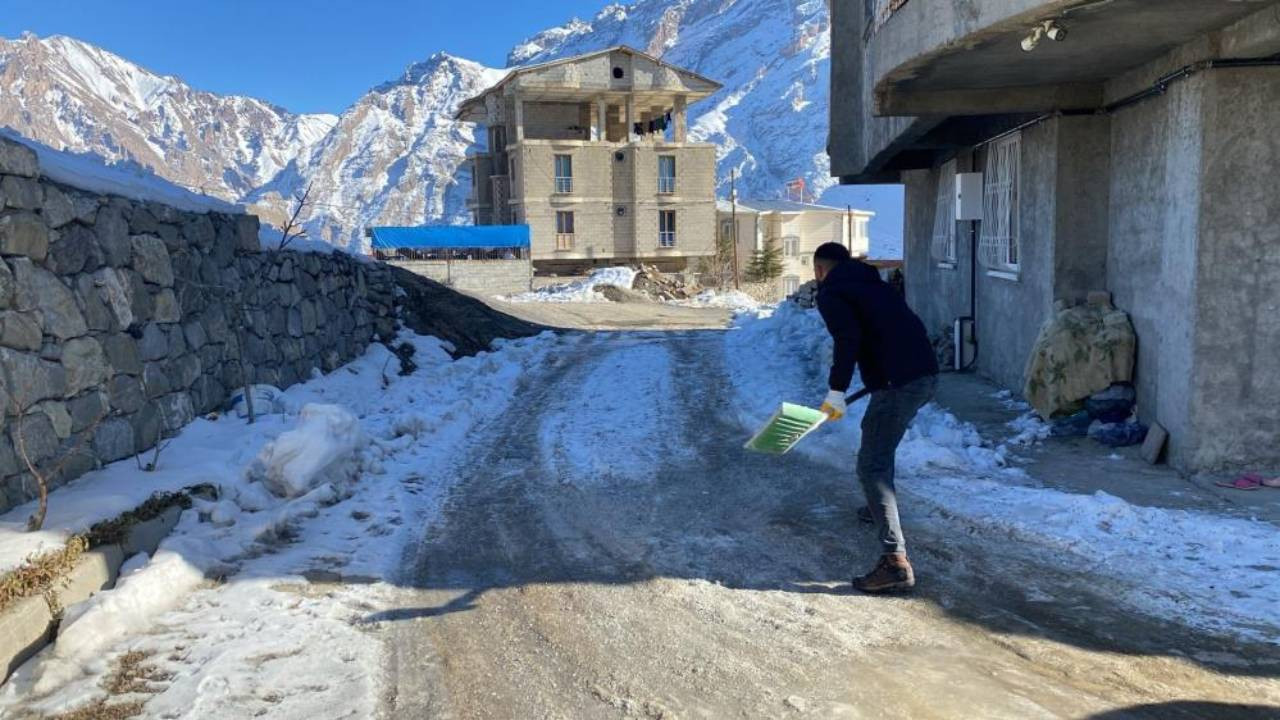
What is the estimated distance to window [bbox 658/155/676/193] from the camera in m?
49.0

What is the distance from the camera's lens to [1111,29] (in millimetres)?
6242

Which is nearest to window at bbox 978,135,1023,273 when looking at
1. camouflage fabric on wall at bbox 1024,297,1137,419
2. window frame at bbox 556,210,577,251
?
camouflage fabric on wall at bbox 1024,297,1137,419

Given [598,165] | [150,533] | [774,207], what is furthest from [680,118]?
[150,533]

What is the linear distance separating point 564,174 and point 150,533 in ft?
143

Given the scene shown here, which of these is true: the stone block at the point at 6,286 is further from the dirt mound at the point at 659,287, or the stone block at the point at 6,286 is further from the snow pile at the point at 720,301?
the dirt mound at the point at 659,287

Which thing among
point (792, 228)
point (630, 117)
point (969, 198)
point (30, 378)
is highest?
point (630, 117)

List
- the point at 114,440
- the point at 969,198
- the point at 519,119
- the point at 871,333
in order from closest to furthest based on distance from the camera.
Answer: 1. the point at 871,333
2. the point at 114,440
3. the point at 969,198
4. the point at 519,119

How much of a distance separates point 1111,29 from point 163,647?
6.51 metres

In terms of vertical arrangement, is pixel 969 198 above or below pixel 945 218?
above

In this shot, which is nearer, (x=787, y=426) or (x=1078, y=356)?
(x=787, y=426)

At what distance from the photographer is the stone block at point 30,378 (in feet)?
17.1

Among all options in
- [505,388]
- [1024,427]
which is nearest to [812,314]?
[505,388]

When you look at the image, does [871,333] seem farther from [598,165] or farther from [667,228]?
[667,228]

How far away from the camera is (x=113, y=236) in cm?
656
